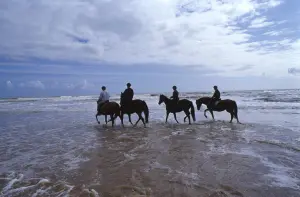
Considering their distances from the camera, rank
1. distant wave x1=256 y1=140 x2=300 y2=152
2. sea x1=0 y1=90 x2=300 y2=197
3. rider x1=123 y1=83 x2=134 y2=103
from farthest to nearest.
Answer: rider x1=123 y1=83 x2=134 y2=103
distant wave x1=256 y1=140 x2=300 y2=152
sea x1=0 y1=90 x2=300 y2=197

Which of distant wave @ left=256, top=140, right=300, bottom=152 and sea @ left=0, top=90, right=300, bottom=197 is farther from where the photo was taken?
distant wave @ left=256, top=140, right=300, bottom=152

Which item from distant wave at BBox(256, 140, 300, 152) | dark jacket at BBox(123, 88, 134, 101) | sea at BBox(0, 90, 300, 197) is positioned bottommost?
distant wave at BBox(256, 140, 300, 152)

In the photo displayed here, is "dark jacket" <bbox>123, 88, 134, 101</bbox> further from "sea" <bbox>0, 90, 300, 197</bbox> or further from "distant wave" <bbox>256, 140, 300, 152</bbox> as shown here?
"distant wave" <bbox>256, 140, 300, 152</bbox>

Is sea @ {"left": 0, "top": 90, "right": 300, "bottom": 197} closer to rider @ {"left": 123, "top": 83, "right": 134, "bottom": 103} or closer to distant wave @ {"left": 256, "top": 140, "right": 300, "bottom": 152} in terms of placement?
distant wave @ {"left": 256, "top": 140, "right": 300, "bottom": 152}

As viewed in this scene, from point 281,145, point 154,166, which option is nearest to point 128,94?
point 154,166

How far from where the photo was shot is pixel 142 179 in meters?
5.17

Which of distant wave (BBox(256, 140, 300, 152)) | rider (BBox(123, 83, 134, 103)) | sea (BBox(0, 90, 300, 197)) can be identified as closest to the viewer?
sea (BBox(0, 90, 300, 197))

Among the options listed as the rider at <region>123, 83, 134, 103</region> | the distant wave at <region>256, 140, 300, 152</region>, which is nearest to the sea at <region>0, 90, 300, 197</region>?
the distant wave at <region>256, 140, 300, 152</region>

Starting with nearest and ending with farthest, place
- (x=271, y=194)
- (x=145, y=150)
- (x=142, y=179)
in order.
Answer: (x=271, y=194) < (x=142, y=179) < (x=145, y=150)

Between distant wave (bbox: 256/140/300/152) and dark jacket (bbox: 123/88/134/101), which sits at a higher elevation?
dark jacket (bbox: 123/88/134/101)

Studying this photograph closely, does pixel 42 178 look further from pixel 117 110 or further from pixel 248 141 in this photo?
pixel 117 110

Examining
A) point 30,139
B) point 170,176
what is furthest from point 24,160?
point 170,176

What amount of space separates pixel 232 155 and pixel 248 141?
2.26m

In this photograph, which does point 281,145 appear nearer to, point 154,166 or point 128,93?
point 154,166
